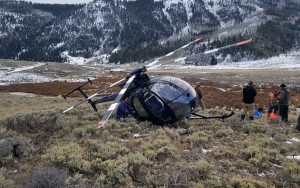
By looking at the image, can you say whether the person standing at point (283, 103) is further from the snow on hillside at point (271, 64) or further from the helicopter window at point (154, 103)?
the snow on hillside at point (271, 64)

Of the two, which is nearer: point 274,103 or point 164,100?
point 164,100

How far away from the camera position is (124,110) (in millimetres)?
14102

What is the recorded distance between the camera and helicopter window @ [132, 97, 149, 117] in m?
12.9

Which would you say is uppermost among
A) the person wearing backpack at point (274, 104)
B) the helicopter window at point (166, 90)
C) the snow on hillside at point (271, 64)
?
the helicopter window at point (166, 90)

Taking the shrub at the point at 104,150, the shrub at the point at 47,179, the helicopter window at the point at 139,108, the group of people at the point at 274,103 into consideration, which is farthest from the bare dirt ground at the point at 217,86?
the shrub at the point at 47,179

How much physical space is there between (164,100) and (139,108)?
4.35ft

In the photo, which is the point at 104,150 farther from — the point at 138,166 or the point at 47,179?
the point at 47,179

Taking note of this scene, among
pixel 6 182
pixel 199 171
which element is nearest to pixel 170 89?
pixel 199 171

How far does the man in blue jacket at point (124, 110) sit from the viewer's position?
45.8 feet

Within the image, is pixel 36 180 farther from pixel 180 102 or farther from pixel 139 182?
pixel 180 102

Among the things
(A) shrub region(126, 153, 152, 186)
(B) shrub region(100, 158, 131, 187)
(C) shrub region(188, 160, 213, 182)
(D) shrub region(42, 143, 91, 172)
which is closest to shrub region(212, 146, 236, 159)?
(C) shrub region(188, 160, 213, 182)

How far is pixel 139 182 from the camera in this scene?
7.80 m

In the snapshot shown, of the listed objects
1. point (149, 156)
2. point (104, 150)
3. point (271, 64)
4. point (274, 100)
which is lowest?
point (271, 64)

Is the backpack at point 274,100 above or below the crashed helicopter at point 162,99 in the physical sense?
below
